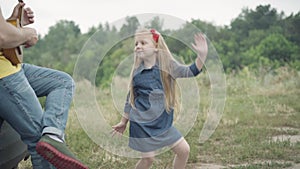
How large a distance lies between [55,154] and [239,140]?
10.3 ft

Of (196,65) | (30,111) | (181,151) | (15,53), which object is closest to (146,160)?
(181,151)

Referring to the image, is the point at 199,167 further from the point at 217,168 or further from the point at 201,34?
the point at 201,34

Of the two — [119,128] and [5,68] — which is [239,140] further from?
[5,68]

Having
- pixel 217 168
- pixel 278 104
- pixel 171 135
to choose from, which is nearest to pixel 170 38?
pixel 171 135

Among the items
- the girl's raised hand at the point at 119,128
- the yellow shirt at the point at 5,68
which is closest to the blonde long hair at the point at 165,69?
the girl's raised hand at the point at 119,128

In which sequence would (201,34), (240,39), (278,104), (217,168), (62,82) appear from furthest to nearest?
(240,39), (278,104), (217,168), (201,34), (62,82)

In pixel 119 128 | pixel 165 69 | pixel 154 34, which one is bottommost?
pixel 119 128

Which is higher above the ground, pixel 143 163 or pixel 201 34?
pixel 201 34

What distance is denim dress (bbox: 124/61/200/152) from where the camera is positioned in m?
3.52

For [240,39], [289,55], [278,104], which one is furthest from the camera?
[240,39]

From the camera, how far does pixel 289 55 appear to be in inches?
801

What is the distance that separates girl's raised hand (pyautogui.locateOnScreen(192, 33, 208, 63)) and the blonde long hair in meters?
0.30

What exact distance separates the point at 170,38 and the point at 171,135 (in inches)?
28.0

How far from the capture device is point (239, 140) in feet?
17.7
